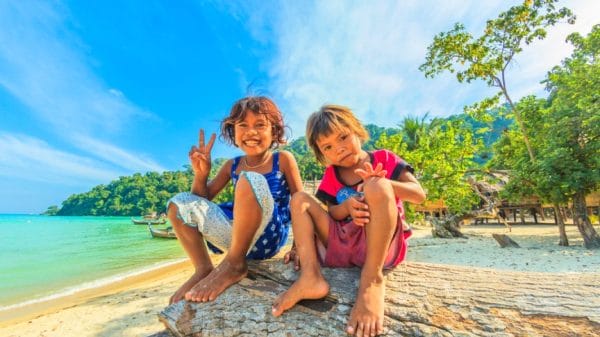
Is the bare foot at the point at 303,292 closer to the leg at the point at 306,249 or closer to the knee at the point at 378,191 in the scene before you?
the leg at the point at 306,249

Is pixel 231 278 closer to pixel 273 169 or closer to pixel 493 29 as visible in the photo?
pixel 273 169

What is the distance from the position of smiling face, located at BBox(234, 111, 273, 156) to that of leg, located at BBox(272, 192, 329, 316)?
75 centimetres

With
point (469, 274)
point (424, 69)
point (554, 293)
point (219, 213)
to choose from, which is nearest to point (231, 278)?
point (219, 213)

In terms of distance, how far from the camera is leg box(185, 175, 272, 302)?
2.02 m

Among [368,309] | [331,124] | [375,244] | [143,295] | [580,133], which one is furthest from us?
[580,133]

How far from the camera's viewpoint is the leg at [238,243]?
2018mm

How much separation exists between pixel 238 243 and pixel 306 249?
0.52 m

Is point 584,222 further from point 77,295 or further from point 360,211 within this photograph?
point 77,295

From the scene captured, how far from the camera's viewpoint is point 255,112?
2539 mm

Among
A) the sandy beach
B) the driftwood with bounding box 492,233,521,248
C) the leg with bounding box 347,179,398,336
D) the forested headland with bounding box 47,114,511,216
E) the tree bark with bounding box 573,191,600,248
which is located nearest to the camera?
the leg with bounding box 347,179,398,336

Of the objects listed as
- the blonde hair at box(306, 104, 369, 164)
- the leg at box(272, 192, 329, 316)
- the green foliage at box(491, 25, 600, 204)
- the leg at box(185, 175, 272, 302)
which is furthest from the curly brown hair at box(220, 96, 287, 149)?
the green foliage at box(491, 25, 600, 204)

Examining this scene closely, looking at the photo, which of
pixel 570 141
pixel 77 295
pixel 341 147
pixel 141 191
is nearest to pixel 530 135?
pixel 570 141

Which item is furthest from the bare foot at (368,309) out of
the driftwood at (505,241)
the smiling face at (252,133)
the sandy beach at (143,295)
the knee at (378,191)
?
the driftwood at (505,241)

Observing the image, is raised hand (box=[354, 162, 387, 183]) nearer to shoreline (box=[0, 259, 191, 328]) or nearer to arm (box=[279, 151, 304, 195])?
arm (box=[279, 151, 304, 195])
